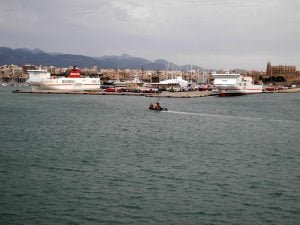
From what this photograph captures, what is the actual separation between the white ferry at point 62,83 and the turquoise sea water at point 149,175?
62728 mm

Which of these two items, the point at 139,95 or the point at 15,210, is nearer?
the point at 15,210

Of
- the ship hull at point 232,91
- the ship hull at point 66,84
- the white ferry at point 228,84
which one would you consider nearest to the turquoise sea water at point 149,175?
the ship hull at point 232,91

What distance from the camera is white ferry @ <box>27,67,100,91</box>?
9612 centimetres

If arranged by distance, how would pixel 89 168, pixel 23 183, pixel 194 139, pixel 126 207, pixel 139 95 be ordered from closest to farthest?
pixel 126 207, pixel 23 183, pixel 89 168, pixel 194 139, pixel 139 95

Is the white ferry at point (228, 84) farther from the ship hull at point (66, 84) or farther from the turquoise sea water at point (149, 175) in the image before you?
the turquoise sea water at point (149, 175)

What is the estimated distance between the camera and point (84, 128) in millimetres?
35469

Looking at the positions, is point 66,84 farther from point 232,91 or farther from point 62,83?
point 232,91

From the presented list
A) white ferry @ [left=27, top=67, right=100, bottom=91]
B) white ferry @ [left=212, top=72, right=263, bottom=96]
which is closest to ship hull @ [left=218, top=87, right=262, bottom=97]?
white ferry @ [left=212, top=72, right=263, bottom=96]

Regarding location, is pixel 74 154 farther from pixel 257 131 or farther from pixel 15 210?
pixel 257 131

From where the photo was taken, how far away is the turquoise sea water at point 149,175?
1431 centimetres

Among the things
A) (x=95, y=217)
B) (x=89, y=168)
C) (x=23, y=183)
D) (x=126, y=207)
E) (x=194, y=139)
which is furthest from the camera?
(x=194, y=139)

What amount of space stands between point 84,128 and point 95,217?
2187cm

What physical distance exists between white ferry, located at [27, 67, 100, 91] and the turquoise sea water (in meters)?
62.7

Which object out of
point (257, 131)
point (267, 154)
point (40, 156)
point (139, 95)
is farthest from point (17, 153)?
point (139, 95)
